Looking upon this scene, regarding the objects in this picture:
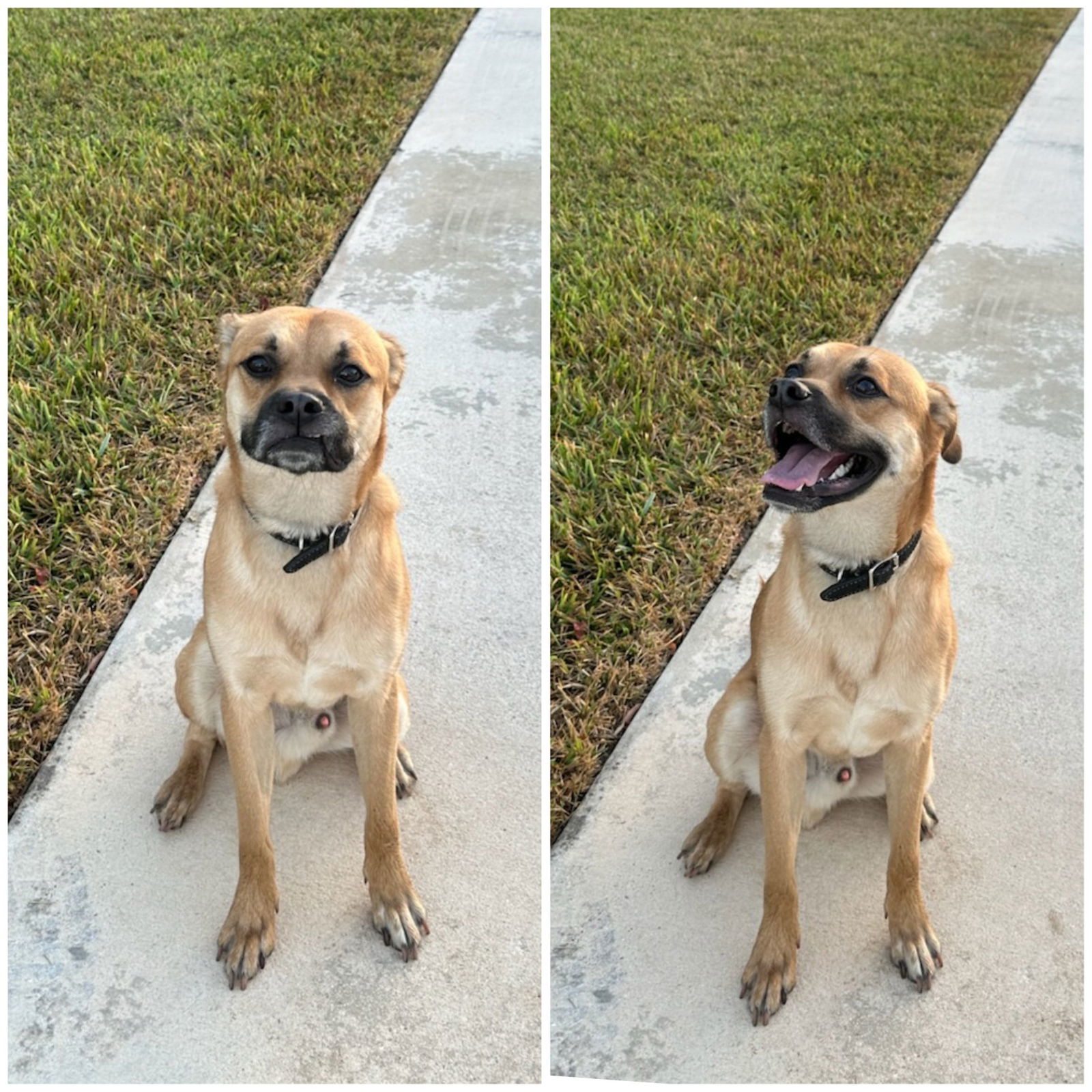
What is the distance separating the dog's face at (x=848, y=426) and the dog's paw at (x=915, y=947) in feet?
3.77

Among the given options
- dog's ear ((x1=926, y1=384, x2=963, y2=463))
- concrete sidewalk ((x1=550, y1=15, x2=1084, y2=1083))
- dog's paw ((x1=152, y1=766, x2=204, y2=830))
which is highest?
dog's ear ((x1=926, y1=384, x2=963, y2=463))

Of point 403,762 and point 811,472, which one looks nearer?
point 811,472

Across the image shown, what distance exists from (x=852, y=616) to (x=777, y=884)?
74 centimetres

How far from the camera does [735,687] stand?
3188 millimetres

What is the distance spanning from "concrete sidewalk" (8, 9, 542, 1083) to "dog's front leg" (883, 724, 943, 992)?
957mm

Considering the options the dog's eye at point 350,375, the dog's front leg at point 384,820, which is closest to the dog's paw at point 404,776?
the dog's front leg at point 384,820

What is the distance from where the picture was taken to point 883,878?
3.20 m

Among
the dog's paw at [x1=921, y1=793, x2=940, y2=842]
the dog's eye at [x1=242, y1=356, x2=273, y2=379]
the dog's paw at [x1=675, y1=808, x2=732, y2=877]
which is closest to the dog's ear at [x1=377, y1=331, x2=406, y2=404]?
the dog's eye at [x1=242, y1=356, x2=273, y2=379]

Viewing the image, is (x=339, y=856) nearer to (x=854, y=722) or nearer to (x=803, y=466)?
(x=854, y=722)

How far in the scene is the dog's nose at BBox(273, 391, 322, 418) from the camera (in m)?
2.67

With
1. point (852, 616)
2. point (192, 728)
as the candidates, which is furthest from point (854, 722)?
point (192, 728)

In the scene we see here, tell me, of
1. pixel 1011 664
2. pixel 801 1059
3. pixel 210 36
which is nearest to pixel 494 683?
pixel 801 1059

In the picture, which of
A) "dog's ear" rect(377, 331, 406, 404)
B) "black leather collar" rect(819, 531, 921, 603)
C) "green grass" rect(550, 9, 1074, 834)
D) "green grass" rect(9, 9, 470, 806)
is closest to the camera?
"black leather collar" rect(819, 531, 921, 603)

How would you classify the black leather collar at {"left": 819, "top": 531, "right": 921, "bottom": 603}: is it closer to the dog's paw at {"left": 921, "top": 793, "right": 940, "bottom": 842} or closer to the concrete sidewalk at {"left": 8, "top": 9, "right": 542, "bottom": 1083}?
the dog's paw at {"left": 921, "top": 793, "right": 940, "bottom": 842}
